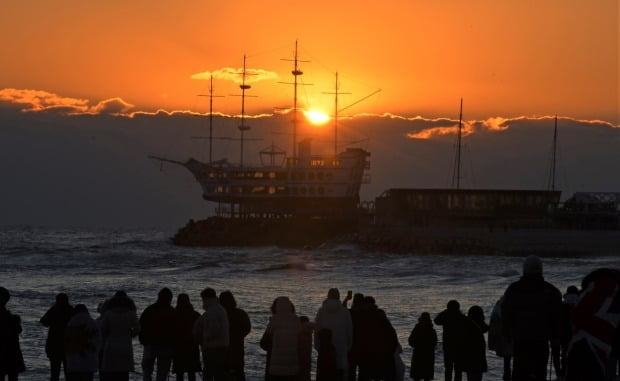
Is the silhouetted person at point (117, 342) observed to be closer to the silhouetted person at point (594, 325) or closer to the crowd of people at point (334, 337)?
the crowd of people at point (334, 337)

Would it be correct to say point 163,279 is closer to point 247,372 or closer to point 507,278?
point 507,278

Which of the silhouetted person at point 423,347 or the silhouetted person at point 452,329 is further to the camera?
the silhouetted person at point 423,347

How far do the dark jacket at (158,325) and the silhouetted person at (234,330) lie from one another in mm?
626

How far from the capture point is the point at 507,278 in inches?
2120

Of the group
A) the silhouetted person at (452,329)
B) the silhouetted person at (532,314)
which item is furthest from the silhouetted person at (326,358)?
the silhouetted person at (532,314)

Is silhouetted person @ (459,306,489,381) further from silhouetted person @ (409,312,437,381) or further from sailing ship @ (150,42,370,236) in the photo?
sailing ship @ (150,42,370,236)

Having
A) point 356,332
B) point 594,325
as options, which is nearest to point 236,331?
point 356,332

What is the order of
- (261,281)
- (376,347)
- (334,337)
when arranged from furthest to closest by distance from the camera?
(261,281) → (376,347) → (334,337)

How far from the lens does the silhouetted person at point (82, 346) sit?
42.9 ft

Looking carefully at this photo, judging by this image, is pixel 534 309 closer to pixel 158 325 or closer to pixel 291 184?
pixel 158 325

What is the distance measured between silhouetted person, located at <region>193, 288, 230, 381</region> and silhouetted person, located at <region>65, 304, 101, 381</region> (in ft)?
4.29

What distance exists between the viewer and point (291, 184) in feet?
434

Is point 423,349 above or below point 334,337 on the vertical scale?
below

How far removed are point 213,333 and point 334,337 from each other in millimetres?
1494
